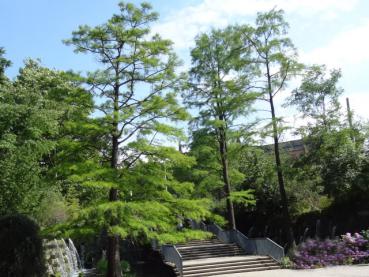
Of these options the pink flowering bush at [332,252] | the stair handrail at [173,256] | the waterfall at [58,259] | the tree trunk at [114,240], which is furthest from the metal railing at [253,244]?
the tree trunk at [114,240]

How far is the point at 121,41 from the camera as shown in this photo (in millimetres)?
17422

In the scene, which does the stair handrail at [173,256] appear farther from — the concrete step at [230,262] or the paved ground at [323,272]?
the paved ground at [323,272]

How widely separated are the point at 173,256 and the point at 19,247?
30.5ft

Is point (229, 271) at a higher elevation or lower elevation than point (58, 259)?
lower

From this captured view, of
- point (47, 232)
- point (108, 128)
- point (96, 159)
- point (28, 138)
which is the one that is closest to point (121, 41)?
point (108, 128)

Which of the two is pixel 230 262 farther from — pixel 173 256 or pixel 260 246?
pixel 173 256

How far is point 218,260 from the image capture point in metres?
23.4

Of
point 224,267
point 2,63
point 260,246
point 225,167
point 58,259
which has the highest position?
point 2,63

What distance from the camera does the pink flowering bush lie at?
69.8 ft

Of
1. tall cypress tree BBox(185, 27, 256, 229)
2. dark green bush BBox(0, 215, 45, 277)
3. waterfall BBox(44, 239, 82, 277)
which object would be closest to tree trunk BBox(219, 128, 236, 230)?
tall cypress tree BBox(185, 27, 256, 229)

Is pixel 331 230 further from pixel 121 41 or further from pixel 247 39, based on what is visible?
pixel 121 41

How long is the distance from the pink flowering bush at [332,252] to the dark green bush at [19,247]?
11785mm

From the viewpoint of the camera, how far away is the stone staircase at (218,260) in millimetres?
21719

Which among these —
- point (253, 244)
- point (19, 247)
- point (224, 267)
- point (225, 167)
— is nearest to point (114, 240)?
point (19, 247)
